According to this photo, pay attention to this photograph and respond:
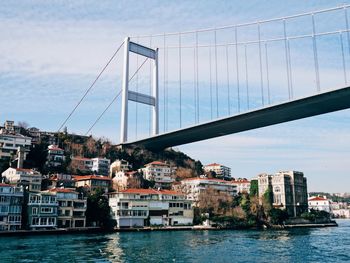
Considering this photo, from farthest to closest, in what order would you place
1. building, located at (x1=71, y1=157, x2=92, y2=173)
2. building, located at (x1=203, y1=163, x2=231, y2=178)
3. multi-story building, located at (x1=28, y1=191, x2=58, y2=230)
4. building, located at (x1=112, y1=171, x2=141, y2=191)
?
1. building, located at (x1=203, y1=163, x2=231, y2=178)
2. building, located at (x1=71, y1=157, x2=92, y2=173)
3. building, located at (x1=112, y1=171, x2=141, y2=191)
4. multi-story building, located at (x1=28, y1=191, x2=58, y2=230)

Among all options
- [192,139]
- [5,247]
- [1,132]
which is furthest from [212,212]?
[5,247]

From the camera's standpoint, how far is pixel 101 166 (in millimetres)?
52875

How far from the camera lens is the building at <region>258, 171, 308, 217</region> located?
2378 inches

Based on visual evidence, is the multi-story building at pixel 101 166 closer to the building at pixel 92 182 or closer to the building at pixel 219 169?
the building at pixel 92 182

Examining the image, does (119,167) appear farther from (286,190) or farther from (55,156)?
(286,190)

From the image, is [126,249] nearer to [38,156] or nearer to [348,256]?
[348,256]

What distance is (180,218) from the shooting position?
45.7m

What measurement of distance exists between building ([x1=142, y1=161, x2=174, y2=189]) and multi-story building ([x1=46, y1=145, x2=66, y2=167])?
9849mm

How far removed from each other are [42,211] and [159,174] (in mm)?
19948

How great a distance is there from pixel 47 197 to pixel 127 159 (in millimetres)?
17278

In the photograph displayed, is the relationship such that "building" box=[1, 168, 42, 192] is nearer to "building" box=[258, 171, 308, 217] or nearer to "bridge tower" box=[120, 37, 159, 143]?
"bridge tower" box=[120, 37, 159, 143]

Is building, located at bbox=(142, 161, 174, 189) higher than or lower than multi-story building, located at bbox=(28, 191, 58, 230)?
higher

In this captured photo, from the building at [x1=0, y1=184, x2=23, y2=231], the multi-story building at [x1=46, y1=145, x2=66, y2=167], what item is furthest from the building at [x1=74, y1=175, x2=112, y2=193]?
the building at [x1=0, y1=184, x2=23, y2=231]

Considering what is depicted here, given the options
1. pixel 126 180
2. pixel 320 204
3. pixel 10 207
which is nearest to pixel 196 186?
pixel 126 180
